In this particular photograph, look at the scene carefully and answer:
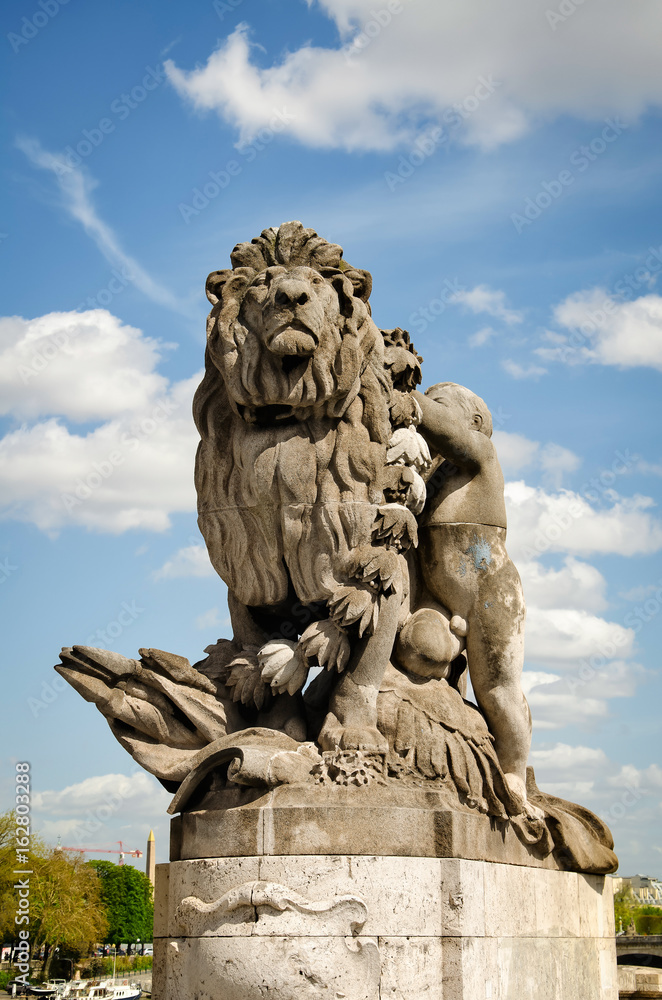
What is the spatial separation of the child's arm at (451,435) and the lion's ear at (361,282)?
762 millimetres

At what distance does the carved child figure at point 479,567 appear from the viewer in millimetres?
7020

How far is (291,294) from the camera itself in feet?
20.5

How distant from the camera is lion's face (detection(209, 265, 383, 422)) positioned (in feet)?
20.6

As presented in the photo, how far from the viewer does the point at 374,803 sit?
221 inches

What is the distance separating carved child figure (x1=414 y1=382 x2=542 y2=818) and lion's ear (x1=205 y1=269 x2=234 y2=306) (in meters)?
1.48

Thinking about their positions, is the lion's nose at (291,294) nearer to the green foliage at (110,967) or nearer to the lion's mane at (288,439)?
the lion's mane at (288,439)

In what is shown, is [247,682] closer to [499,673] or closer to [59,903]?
[499,673]

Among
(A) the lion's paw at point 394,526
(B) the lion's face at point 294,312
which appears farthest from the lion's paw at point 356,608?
(B) the lion's face at point 294,312

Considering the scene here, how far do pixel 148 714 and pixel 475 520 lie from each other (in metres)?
2.56

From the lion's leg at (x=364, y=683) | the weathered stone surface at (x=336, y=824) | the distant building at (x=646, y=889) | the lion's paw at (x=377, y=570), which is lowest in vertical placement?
the distant building at (x=646, y=889)

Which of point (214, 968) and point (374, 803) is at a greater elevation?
point (374, 803)

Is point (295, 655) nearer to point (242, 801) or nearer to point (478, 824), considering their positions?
point (242, 801)

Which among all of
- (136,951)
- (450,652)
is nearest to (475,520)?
(450,652)

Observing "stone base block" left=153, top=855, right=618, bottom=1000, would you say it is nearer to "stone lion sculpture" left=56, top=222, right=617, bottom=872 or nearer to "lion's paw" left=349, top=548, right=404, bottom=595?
"stone lion sculpture" left=56, top=222, right=617, bottom=872
